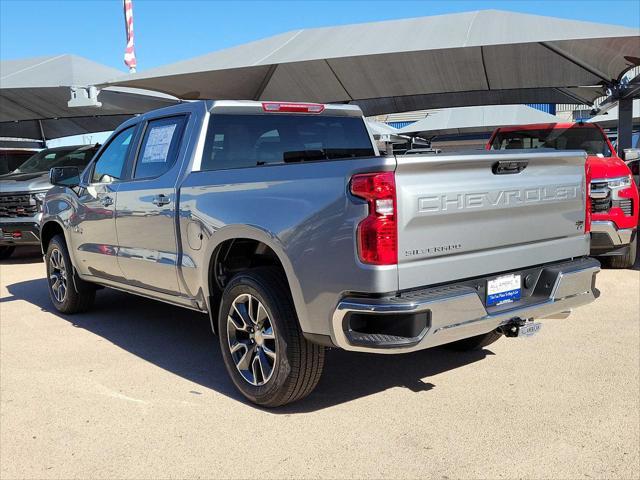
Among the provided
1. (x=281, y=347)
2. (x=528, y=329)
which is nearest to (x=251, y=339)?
(x=281, y=347)

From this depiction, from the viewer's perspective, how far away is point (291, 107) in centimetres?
461

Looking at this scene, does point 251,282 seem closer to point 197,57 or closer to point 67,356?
point 67,356

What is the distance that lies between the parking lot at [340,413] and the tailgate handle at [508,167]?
4.44 ft

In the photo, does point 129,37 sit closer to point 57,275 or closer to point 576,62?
point 576,62

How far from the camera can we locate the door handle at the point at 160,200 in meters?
4.21

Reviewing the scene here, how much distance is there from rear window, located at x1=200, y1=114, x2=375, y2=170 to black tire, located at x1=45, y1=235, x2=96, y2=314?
251cm

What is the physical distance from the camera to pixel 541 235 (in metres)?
3.53

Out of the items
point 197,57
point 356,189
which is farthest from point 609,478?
point 197,57

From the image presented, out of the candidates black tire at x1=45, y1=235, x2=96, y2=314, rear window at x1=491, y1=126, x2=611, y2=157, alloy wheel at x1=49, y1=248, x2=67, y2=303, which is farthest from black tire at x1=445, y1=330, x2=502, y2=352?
rear window at x1=491, y1=126, x2=611, y2=157

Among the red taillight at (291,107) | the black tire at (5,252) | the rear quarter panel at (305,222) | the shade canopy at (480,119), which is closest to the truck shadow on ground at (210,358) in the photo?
the rear quarter panel at (305,222)

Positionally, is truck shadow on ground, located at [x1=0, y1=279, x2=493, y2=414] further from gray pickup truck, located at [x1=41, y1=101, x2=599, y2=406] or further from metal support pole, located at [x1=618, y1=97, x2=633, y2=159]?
metal support pole, located at [x1=618, y1=97, x2=633, y2=159]

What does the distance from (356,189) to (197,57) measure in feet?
31.2

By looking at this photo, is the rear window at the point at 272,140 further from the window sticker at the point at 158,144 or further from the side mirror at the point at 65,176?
the side mirror at the point at 65,176

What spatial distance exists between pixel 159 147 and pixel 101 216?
99 centimetres
